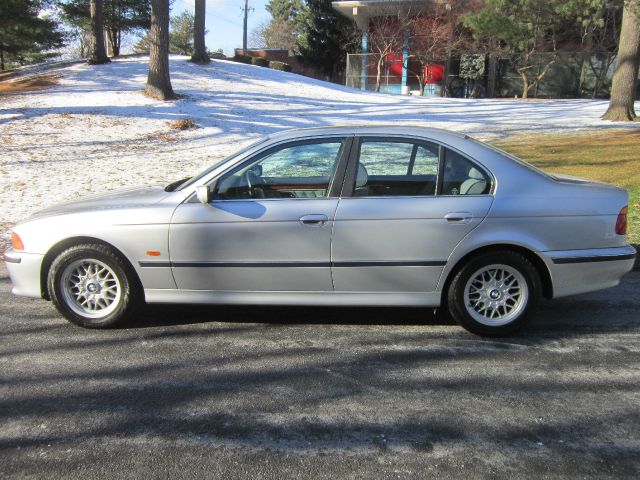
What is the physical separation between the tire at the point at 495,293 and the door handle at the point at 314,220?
1111 mm

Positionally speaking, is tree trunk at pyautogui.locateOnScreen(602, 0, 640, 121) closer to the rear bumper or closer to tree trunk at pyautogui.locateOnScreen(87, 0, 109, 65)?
the rear bumper

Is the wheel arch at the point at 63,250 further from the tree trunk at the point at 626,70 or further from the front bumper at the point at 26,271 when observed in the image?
the tree trunk at the point at 626,70

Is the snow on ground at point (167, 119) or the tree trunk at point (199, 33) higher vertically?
the tree trunk at point (199, 33)

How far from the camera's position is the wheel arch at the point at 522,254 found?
4199mm

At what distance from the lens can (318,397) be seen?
3.40 meters

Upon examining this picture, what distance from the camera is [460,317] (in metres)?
4.27

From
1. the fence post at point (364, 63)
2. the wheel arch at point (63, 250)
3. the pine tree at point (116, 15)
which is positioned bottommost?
the wheel arch at point (63, 250)

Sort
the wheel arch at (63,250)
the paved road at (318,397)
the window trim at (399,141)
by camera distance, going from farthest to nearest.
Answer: the wheel arch at (63,250), the window trim at (399,141), the paved road at (318,397)

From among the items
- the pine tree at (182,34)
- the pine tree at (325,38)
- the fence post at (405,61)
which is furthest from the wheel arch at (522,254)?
the pine tree at (182,34)

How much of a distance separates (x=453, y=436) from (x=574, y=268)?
6.33ft

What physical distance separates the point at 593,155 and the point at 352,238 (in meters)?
10.2

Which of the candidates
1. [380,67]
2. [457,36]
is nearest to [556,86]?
[457,36]

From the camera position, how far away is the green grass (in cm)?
952

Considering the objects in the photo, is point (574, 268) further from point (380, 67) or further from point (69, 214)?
point (380, 67)
